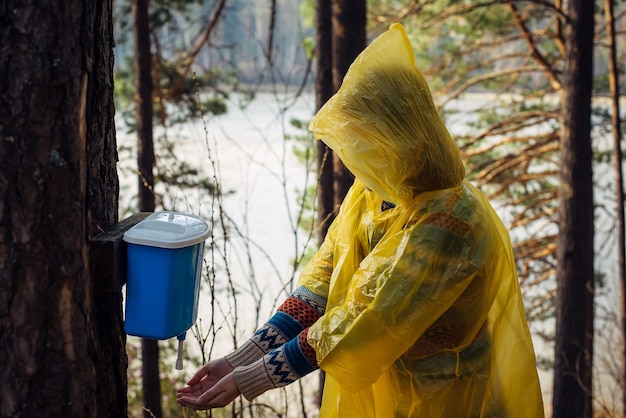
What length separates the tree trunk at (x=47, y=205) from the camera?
1.28 m

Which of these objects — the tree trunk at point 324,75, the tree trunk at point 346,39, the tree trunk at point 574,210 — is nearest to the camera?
the tree trunk at point 346,39

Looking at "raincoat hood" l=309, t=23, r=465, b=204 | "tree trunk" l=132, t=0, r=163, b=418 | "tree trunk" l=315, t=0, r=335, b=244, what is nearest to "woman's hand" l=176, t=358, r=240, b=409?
"raincoat hood" l=309, t=23, r=465, b=204

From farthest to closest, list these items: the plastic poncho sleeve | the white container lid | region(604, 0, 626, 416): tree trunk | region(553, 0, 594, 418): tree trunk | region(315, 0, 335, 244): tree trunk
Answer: region(604, 0, 626, 416): tree trunk → region(553, 0, 594, 418): tree trunk → region(315, 0, 335, 244): tree trunk → the plastic poncho sleeve → the white container lid

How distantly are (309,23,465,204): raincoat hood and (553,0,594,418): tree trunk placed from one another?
4.23 m

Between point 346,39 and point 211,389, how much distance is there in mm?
3309

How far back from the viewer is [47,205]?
1.32 metres

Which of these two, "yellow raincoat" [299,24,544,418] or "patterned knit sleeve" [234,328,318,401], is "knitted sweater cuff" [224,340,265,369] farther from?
"yellow raincoat" [299,24,544,418]

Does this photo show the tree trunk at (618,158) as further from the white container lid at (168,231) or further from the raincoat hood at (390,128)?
the white container lid at (168,231)

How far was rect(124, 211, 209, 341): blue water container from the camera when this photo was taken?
1526 mm

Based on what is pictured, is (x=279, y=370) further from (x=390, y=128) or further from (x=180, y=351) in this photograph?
(x=390, y=128)

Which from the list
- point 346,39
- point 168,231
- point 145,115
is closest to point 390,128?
point 168,231

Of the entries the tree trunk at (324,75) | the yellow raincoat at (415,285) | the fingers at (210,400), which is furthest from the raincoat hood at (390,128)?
the tree trunk at (324,75)

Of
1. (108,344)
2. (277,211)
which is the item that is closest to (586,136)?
(108,344)

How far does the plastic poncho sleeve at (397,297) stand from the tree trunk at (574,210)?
4274 millimetres
